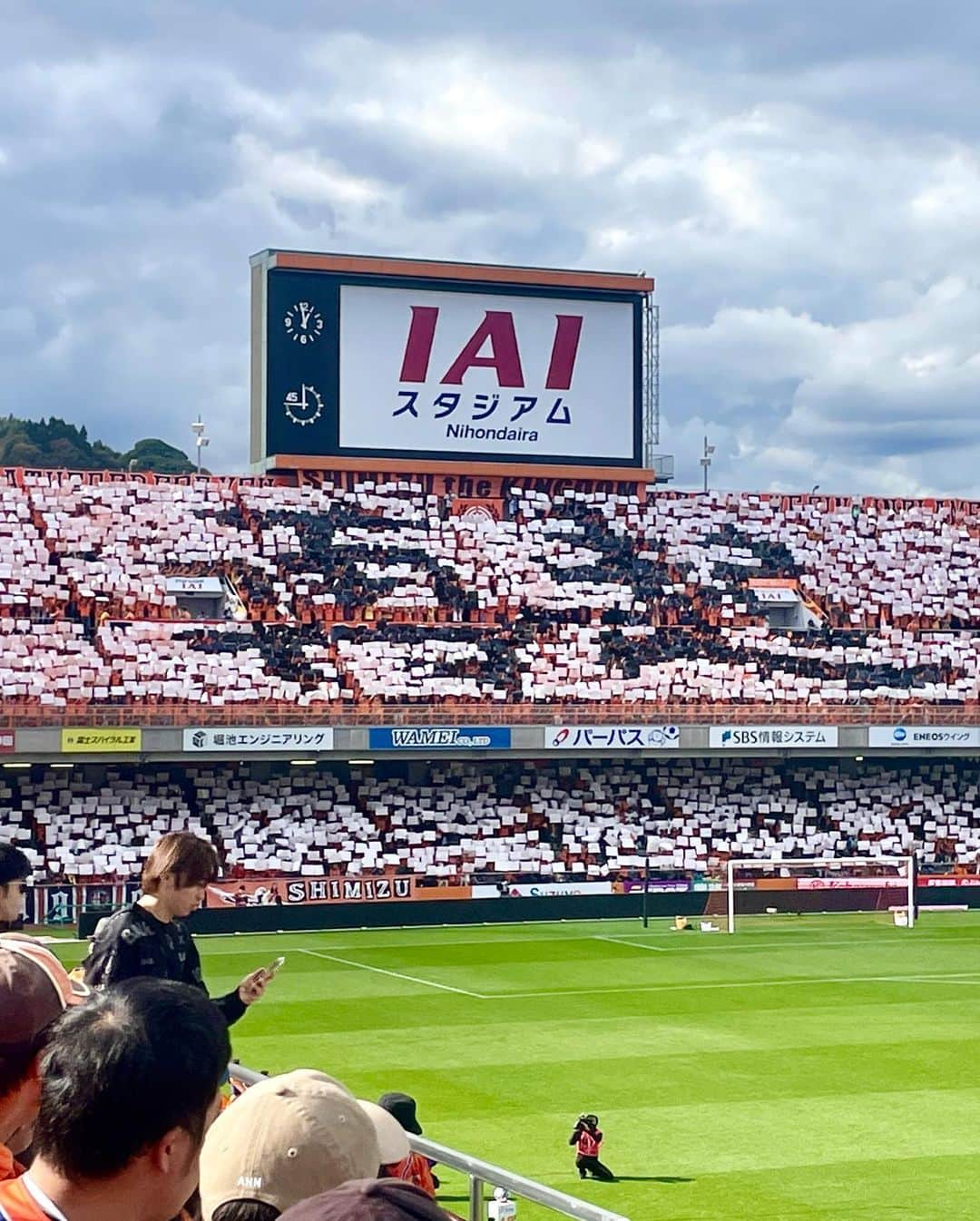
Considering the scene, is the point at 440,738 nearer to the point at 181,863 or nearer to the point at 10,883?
the point at 181,863

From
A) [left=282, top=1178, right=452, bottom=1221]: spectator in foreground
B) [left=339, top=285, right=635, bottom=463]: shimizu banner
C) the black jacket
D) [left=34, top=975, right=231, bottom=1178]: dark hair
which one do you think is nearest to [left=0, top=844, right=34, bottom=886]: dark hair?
the black jacket

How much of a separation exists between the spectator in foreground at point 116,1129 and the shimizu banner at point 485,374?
48458mm

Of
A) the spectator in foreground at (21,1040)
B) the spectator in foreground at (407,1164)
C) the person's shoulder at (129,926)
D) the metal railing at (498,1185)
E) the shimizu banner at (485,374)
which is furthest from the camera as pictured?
the shimizu banner at (485,374)

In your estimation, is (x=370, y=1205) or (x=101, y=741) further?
(x=101, y=741)

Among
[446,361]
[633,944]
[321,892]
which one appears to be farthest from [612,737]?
[446,361]

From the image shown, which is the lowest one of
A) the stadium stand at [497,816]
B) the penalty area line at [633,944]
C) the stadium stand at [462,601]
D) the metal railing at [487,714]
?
the penalty area line at [633,944]

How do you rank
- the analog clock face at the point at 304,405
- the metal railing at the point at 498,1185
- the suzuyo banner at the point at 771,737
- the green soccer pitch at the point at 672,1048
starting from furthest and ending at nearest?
1. the analog clock face at the point at 304,405
2. the suzuyo banner at the point at 771,737
3. the green soccer pitch at the point at 672,1048
4. the metal railing at the point at 498,1185

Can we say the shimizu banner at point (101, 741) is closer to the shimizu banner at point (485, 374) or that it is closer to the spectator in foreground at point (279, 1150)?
the shimizu banner at point (485, 374)

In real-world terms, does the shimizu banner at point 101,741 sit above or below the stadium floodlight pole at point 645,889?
above

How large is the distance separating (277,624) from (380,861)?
664 centimetres

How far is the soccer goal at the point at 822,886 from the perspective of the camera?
1694 inches

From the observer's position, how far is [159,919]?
9.05m

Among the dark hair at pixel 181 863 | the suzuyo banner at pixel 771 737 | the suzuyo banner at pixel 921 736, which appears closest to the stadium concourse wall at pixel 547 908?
the suzuyo banner at pixel 921 736

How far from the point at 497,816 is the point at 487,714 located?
2938 mm
